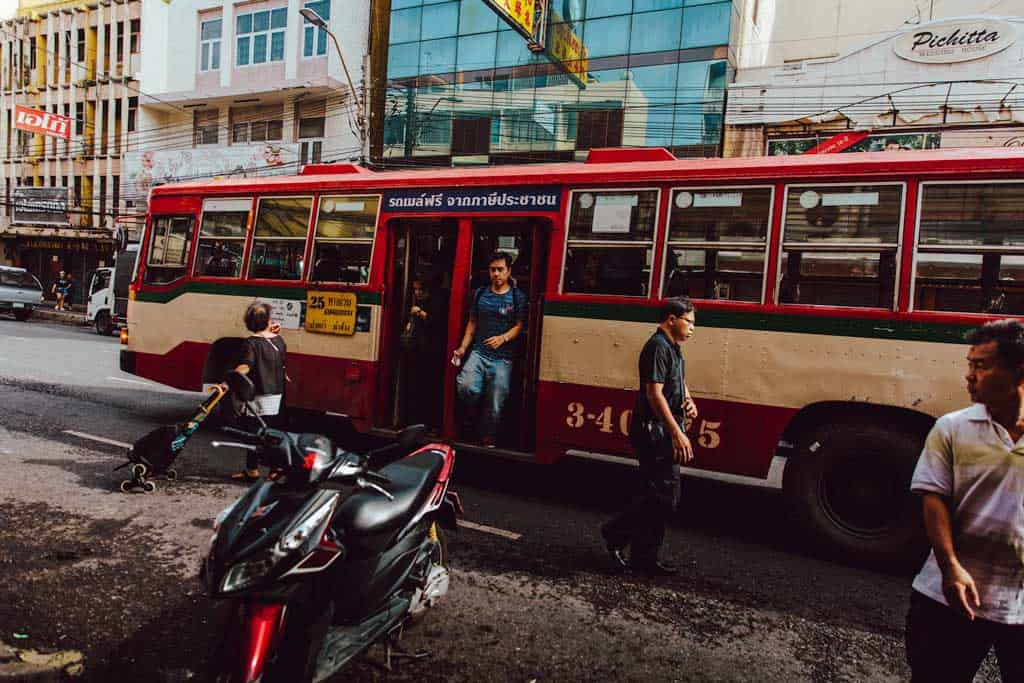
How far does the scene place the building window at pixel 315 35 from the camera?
2711 cm

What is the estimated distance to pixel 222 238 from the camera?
8.10 m

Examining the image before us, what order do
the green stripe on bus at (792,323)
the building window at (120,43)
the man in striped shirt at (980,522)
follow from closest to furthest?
the man in striped shirt at (980,522) → the green stripe on bus at (792,323) → the building window at (120,43)

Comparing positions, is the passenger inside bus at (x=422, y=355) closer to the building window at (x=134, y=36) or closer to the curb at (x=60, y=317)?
the curb at (x=60, y=317)

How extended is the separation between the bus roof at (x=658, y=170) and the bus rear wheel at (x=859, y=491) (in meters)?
1.87

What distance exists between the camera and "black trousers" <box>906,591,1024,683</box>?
2193 millimetres

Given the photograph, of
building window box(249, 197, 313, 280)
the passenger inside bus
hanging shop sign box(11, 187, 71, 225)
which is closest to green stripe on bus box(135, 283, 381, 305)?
building window box(249, 197, 313, 280)

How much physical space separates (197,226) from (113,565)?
16.4ft

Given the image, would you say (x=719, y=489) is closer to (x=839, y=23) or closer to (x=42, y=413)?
(x=42, y=413)

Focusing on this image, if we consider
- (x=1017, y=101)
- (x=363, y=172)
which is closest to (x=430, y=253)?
(x=363, y=172)

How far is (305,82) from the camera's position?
85.7ft

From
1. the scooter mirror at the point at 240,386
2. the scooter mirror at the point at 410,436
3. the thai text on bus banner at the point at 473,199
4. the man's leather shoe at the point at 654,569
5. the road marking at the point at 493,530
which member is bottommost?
the road marking at the point at 493,530

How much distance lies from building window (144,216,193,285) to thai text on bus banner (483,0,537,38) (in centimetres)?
826

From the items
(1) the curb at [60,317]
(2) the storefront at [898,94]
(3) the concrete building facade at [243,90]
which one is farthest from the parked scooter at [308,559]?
(1) the curb at [60,317]

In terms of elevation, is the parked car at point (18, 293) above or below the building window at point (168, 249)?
below
